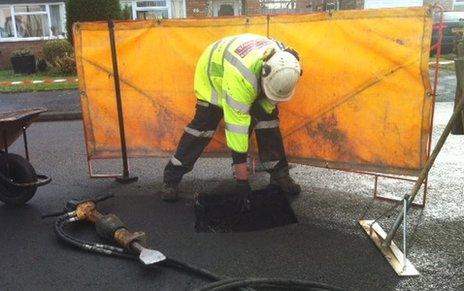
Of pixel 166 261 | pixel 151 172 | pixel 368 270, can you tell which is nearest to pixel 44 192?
pixel 151 172

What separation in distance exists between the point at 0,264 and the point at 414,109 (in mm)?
3466

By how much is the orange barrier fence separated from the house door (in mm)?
15399

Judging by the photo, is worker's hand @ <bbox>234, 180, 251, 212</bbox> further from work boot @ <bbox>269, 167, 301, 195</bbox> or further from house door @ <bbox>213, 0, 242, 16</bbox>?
house door @ <bbox>213, 0, 242, 16</bbox>

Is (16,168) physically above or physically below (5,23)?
below

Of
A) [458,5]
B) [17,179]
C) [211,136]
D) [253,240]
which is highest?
[458,5]

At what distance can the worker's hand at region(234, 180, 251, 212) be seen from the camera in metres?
3.78

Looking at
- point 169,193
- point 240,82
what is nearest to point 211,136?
point 169,193

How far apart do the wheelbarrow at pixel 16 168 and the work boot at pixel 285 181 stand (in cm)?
210

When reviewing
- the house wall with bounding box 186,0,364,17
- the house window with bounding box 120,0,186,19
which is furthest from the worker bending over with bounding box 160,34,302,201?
the house window with bounding box 120,0,186,19

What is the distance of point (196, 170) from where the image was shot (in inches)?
215

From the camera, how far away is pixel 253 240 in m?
3.72

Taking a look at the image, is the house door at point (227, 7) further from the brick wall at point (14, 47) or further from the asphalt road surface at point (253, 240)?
the asphalt road surface at point (253, 240)

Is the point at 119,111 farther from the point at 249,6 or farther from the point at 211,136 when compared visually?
the point at 249,6

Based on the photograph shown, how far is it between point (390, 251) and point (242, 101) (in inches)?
61.4
